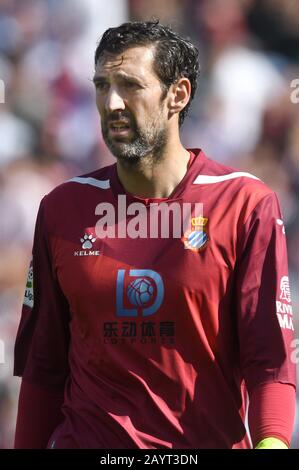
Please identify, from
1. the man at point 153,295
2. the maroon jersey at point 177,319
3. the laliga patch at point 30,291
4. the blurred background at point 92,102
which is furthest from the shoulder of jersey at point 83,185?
the blurred background at point 92,102

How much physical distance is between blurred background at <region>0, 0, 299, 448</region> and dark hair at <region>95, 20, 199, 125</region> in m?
2.31

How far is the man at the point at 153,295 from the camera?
114 inches

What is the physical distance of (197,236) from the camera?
302cm

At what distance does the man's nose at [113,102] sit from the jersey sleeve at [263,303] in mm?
550

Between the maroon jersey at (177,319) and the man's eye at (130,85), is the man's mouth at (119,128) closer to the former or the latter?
the man's eye at (130,85)

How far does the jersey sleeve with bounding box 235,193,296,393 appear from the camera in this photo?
2.85 meters

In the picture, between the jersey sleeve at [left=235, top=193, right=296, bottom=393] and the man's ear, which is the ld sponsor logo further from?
the man's ear

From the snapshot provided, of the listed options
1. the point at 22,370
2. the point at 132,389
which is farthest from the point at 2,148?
the point at 132,389

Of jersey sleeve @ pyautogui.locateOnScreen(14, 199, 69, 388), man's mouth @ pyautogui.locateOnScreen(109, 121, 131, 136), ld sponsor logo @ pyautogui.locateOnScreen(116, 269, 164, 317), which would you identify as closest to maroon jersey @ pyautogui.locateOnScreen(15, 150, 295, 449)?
ld sponsor logo @ pyautogui.locateOnScreen(116, 269, 164, 317)

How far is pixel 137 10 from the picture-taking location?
594cm

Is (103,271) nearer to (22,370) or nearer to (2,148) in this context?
(22,370)

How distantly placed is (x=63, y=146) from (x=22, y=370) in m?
2.69

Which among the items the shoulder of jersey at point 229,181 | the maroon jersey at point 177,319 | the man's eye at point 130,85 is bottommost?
the maroon jersey at point 177,319

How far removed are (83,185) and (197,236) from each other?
50 centimetres
